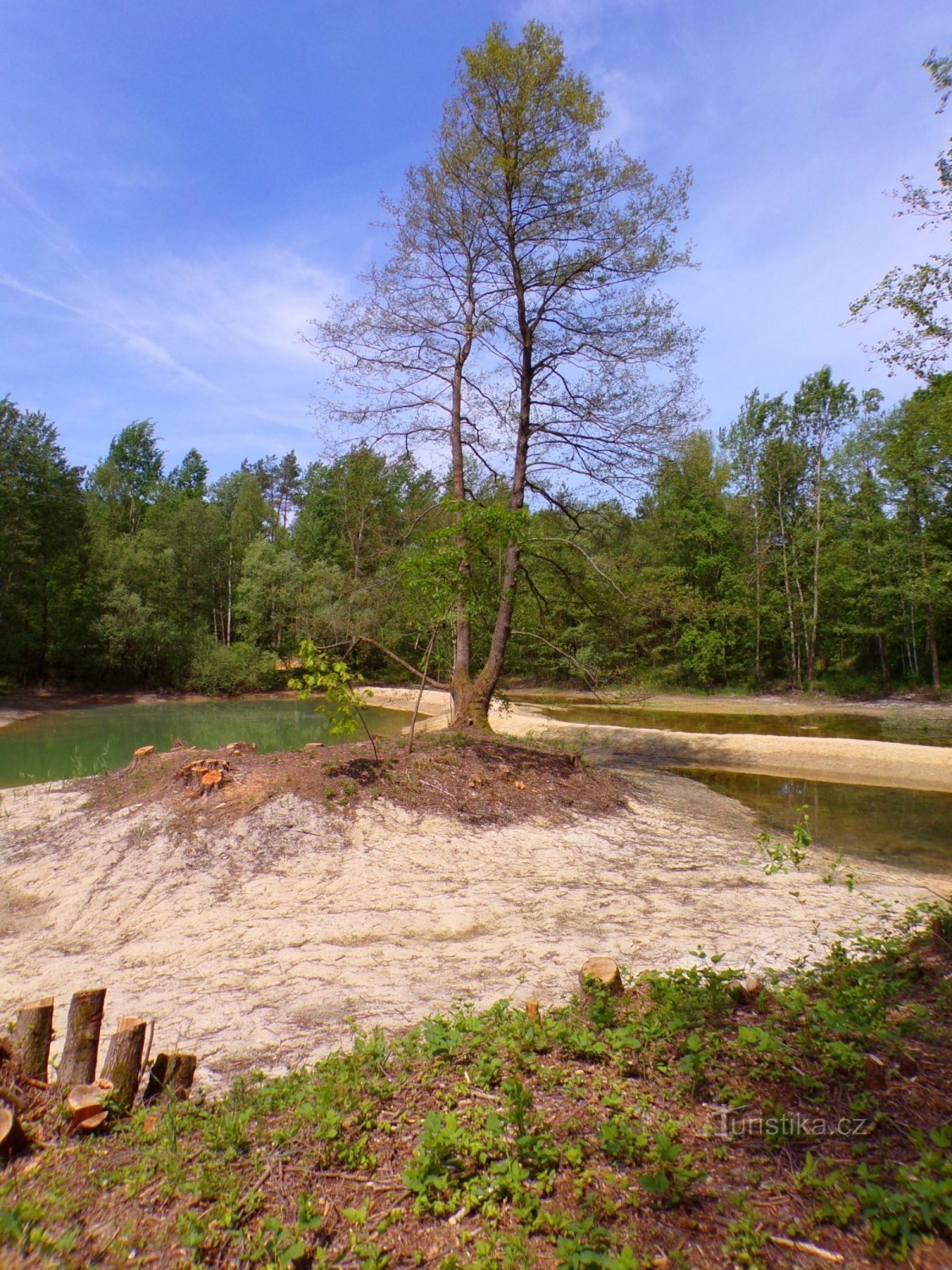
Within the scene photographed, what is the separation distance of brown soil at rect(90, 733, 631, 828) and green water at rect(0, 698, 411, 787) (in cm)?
236

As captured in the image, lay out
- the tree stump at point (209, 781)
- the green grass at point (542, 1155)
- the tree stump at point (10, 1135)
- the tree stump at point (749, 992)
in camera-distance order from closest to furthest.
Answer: the green grass at point (542, 1155) < the tree stump at point (10, 1135) < the tree stump at point (749, 992) < the tree stump at point (209, 781)

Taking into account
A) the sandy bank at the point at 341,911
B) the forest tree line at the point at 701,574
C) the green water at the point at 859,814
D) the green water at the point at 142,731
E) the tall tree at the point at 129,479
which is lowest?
the green water at the point at 859,814

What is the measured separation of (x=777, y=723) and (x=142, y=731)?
21.6 metres

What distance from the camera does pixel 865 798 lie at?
1363 centimetres

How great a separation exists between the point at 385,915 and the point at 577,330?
10.9 m

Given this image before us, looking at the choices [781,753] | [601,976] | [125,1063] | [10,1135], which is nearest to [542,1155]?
[601,976]

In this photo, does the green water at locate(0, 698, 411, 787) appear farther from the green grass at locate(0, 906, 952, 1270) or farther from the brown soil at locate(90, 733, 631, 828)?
the green grass at locate(0, 906, 952, 1270)

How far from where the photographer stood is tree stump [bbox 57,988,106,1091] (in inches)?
131

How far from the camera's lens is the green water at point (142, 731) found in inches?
681

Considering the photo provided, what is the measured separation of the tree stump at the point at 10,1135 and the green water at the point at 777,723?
64.2 feet

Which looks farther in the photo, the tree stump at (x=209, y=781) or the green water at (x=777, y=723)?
the green water at (x=777, y=723)

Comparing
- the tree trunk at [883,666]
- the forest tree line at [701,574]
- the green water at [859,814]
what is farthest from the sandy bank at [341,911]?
the tree trunk at [883,666]

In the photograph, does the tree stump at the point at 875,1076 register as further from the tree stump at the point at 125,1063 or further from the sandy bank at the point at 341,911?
the tree stump at the point at 125,1063

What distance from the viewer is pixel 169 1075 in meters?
3.36
